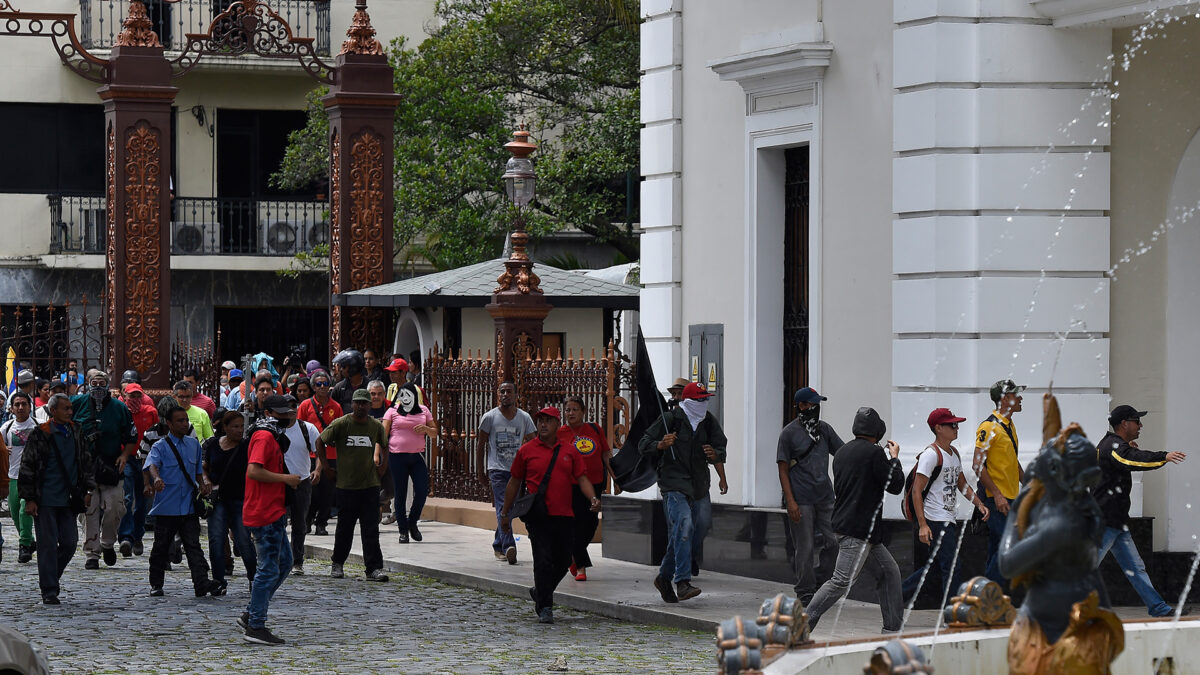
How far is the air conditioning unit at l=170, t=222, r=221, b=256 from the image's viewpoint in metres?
36.7

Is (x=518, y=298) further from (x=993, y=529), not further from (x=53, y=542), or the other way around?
(x=993, y=529)

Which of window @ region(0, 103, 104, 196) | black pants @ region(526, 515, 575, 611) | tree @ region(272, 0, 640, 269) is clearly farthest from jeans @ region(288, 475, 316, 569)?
window @ region(0, 103, 104, 196)

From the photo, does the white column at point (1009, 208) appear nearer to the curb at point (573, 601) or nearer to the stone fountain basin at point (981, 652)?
the curb at point (573, 601)

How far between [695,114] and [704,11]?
2.87 feet

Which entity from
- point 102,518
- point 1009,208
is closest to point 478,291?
point 102,518

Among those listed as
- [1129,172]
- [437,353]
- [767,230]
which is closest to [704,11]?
[767,230]

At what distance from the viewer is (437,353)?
2195cm

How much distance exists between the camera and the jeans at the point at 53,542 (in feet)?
48.9

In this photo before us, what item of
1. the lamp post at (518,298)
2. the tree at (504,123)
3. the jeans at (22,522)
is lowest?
the jeans at (22,522)

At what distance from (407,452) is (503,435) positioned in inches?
64.1

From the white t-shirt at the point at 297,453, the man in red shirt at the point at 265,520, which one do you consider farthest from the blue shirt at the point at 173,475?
the man in red shirt at the point at 265,520

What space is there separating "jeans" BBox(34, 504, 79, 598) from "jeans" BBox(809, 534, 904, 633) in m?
6.01

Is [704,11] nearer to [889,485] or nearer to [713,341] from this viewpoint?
[713,341]

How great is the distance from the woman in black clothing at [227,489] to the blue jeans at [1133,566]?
627 centimetres
